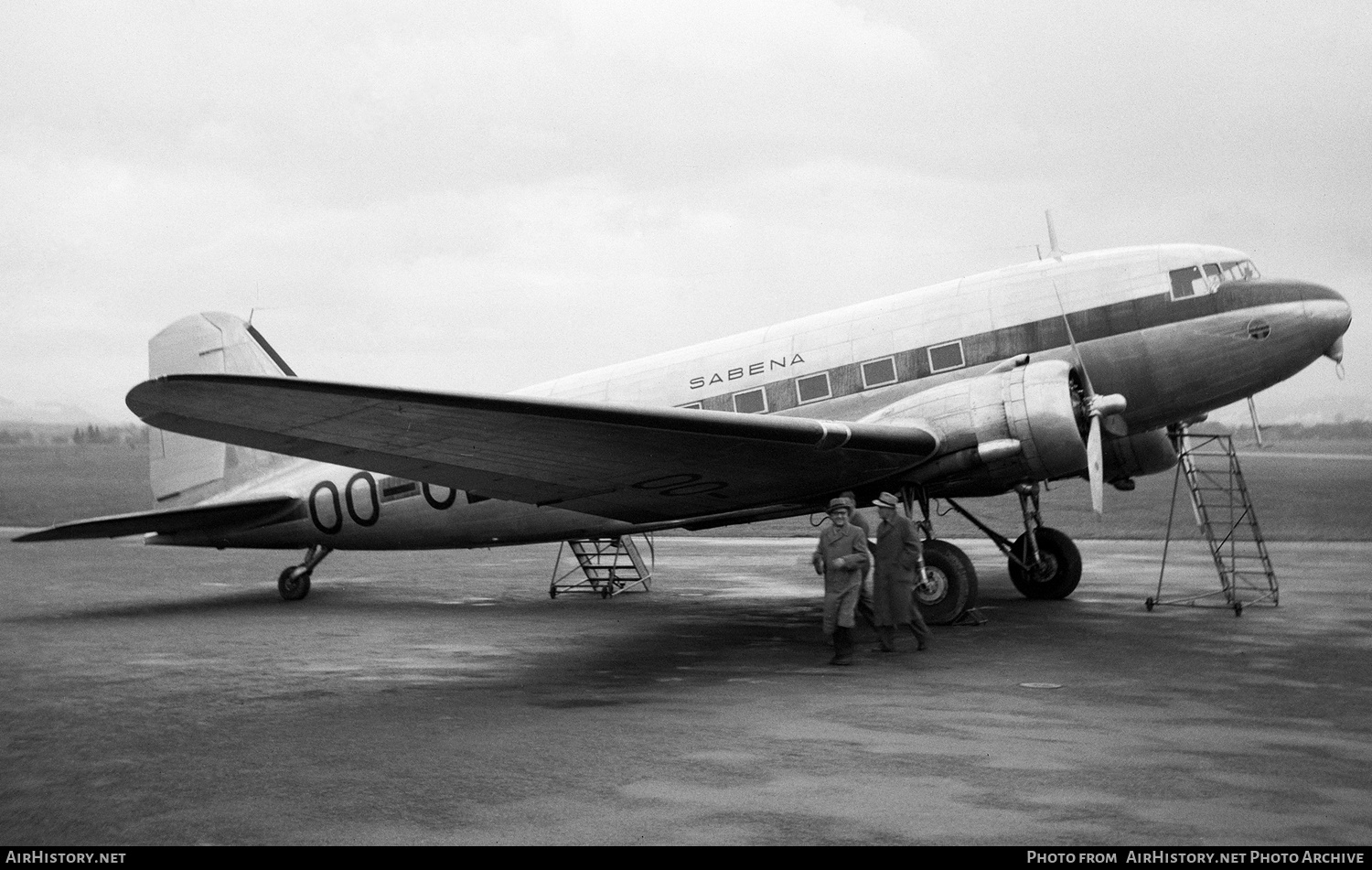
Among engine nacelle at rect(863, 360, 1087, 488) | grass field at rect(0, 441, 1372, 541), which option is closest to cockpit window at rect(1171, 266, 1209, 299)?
engine nacelle at rect(863, 360, 1087, 488)

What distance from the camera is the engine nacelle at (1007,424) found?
41.2ft

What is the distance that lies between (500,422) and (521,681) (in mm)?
2317

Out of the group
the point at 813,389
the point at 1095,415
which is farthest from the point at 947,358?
the point at 1095,415

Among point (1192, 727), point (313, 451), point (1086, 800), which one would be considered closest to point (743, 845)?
point (1086, 800)

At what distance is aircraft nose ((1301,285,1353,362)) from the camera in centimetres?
1354

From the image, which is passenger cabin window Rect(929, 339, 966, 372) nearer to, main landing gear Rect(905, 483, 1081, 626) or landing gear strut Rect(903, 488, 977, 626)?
main landing gear Rect(905, 483, 1081, 626)

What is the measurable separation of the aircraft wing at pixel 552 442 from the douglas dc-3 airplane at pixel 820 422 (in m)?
0.03

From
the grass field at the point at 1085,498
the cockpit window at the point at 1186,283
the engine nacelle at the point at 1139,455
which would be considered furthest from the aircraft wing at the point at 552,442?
the grass field at the point at 1085,498

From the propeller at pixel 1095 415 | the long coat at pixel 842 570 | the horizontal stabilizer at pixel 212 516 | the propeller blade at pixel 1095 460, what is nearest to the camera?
the long coat at pixel 842 570

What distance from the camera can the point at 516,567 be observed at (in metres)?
24.8

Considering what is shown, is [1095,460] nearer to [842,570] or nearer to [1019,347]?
[1019,347]

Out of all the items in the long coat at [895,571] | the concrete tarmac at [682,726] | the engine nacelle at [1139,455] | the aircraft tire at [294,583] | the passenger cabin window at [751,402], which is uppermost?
the passenger cabin window at [751,402]

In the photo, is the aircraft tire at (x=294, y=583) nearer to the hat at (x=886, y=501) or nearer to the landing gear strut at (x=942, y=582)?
the landing gear strut at (x=942, y=582)

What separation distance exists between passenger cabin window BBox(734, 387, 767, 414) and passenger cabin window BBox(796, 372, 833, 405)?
0.47 metres
